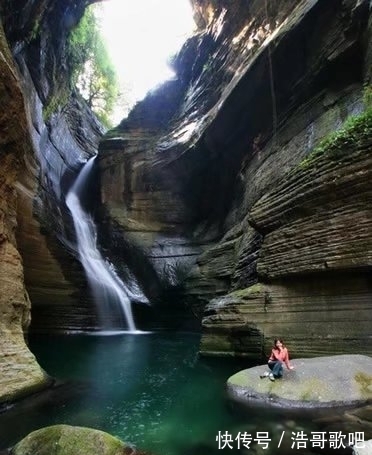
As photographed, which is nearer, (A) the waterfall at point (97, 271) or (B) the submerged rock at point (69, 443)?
(B) the submerged rock at point (69, 443)

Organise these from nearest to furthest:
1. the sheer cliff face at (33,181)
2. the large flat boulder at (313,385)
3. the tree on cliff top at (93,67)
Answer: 1. the large flat boulder at (313,385)
2. the sheer cliff face at (33,181)
3. the tree on cliff top at (93,67)

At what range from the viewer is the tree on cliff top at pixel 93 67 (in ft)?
75.7

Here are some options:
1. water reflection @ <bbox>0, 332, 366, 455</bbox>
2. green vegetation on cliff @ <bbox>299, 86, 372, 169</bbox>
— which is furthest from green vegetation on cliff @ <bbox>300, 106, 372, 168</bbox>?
water reflection @ <bbox>0, 332, 366, 455</bbox>

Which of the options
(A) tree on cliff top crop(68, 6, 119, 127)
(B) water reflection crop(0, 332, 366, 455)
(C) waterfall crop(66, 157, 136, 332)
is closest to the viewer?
(B) water reflection crop(0, 332, 366, 455)

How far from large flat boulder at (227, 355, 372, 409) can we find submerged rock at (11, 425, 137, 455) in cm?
304

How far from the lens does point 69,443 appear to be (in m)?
4.46

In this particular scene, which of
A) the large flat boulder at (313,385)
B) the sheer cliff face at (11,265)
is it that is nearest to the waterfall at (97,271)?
the sheer cliff face at (11,265)

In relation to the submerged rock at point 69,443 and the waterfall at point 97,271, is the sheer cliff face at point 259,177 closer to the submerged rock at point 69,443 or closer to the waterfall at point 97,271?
the waterfall at point 97,271

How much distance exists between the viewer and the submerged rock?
14.5 ft

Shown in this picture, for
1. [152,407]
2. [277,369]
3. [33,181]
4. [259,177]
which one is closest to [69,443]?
[152,407]

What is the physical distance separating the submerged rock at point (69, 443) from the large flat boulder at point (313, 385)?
3039 mm

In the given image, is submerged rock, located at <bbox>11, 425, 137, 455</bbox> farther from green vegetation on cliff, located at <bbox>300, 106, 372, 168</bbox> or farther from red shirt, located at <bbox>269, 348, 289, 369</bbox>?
green vegetation on cliff, located at <bbox>300, 106, 372, 168</bbox>

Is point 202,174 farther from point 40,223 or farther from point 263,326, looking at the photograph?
point 263,326

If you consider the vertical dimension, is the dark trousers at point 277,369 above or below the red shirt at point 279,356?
below
